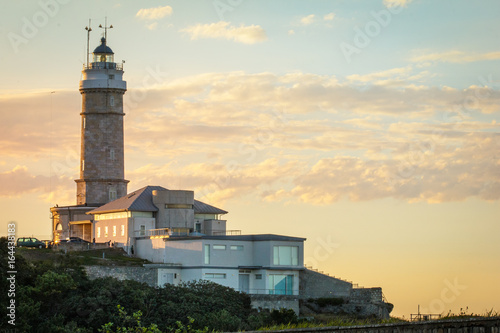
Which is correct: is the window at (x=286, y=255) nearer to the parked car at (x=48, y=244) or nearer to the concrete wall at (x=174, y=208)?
the concrete wall at (x=174, y=208)

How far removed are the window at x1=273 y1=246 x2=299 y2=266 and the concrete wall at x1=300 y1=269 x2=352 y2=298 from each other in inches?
50.9

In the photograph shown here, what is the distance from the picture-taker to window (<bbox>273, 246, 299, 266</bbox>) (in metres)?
60.5

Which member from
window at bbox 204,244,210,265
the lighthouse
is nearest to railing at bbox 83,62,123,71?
the lighthouse

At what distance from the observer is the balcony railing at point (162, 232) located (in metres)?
62.5

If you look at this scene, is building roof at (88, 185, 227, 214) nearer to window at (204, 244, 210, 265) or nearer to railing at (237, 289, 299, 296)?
window at (204, 244, 210, 265)

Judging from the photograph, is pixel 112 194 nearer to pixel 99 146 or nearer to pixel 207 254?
pixel 99 146

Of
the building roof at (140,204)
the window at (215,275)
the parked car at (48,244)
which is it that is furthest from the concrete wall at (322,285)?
the parked car at (48,244)

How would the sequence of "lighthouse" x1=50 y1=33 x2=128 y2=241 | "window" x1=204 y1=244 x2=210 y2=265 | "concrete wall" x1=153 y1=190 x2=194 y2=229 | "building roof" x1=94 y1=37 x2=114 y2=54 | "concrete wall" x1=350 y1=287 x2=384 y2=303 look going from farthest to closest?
"building roof" x1=94 y1=37 x2=114 y2=54 < "lighthouse" x1=50 y1=33 x2=128 y2=241 < "concrete wall" x1=153 y1=190 x2=194 y2=229 < "concrete wall" x1=350 y1=287 x2=384 y2=303 < "window" x1=204 y1=244 x2=210 y2=265

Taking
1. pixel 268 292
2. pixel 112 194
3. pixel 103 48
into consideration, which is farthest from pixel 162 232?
pixel 103 48

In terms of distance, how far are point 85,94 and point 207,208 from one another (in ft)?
45.4

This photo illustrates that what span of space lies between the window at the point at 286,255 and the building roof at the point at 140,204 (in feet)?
35.5

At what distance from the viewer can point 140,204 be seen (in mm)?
66750

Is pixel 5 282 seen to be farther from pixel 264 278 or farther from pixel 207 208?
pixel 207 208

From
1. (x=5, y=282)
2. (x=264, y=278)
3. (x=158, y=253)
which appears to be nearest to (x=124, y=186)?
(x=158, y=253)
